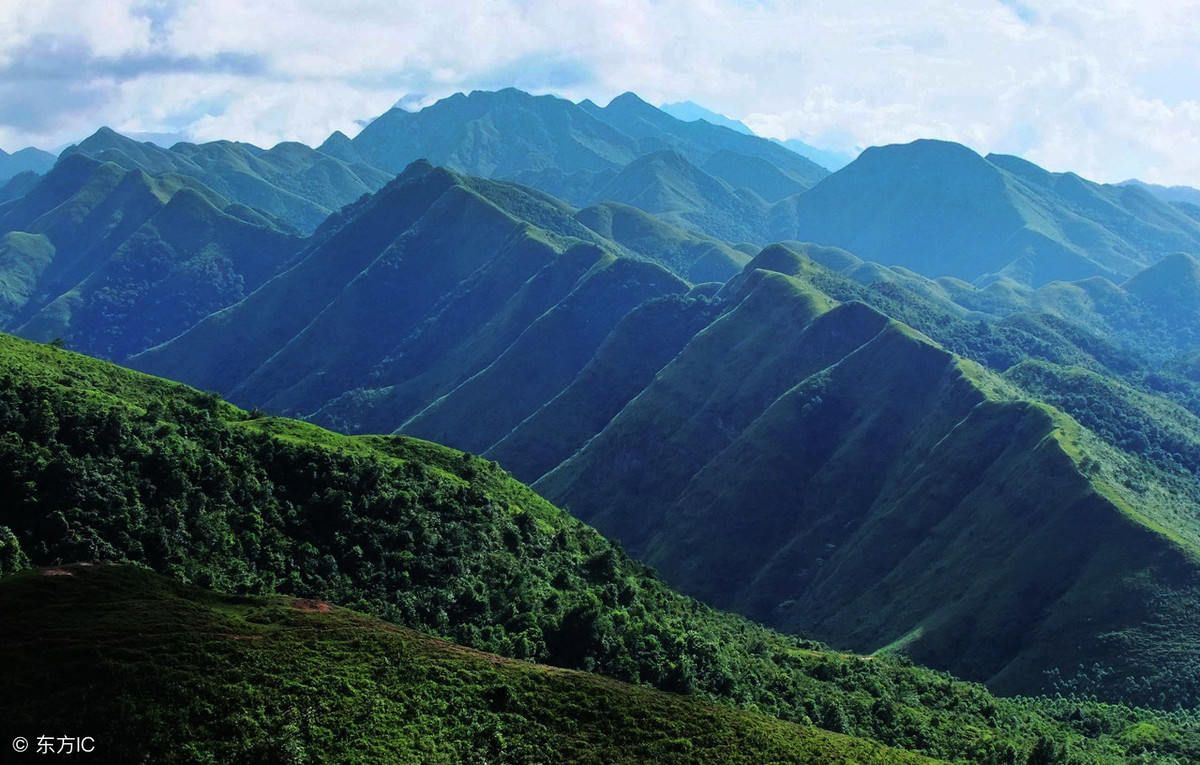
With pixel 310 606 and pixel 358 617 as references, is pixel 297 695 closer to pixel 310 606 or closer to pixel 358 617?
pixel 358 617

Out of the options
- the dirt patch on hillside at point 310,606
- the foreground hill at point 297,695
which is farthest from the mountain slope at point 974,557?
the dirt patch on hillside at point 310,606

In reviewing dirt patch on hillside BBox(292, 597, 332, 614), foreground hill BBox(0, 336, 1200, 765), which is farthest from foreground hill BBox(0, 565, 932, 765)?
dirt patch on hillside BBox(292, 597, 332, 614)

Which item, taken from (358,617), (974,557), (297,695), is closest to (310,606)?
(358,617)

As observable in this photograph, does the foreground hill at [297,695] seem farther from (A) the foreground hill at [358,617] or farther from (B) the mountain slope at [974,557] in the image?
(B) the mountain slope at [974,557]

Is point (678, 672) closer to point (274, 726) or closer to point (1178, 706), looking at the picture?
point (274, 726)

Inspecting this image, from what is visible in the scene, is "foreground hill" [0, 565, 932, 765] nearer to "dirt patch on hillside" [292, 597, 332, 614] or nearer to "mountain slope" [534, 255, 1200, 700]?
"dirt patch on hillside" [292, 597, 332, 614]
